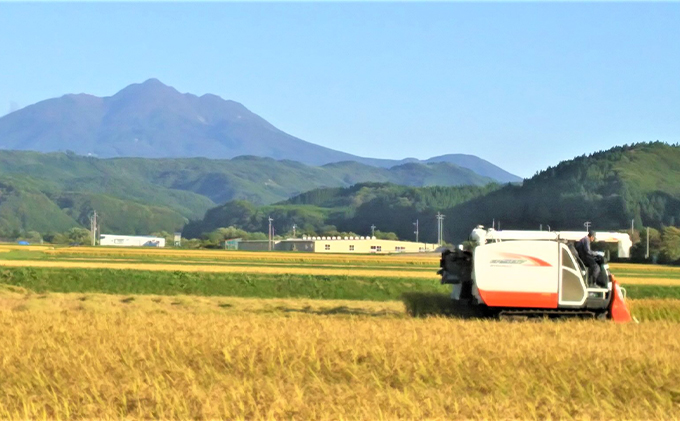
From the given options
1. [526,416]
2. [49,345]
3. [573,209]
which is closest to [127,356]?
[49,345]

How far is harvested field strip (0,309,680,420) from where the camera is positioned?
14.3 m

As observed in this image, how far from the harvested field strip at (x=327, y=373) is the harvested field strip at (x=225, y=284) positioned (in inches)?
987

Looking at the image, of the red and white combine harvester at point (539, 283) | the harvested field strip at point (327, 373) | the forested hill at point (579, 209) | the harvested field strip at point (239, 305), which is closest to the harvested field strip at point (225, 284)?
the harvested field strip at point (239, 305)

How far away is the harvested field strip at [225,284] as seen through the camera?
48.2 metres

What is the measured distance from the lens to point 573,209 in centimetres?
17725

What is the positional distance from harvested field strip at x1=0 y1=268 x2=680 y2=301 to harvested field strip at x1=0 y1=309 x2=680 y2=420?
25079 millimetres

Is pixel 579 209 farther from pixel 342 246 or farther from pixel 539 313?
pixel 539 313

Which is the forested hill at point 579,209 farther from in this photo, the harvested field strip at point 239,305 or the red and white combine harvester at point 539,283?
the red and white combine harvester at point 539,283

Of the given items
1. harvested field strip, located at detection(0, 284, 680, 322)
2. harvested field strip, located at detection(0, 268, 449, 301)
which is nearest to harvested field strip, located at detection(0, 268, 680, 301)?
harvested field strip, located at detection(0, 268, 449, 301)

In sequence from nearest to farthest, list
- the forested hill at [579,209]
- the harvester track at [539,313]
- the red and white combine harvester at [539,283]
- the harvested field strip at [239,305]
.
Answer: the red and white combine harvester at [539,283], the harvester track at [539,313], the harvested field strip at [239,305], the forested hill at [579,209]

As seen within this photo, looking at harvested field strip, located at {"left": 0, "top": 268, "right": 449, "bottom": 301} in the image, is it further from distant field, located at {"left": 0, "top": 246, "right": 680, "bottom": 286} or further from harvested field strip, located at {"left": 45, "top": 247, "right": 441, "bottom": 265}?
harvested field strip, located at {"left": 45, "top": 247, "right": 441, "bottom": 265}

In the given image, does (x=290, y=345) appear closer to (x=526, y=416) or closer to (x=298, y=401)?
(x=298, y=401)

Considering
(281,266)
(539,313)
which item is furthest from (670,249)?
(539,313)

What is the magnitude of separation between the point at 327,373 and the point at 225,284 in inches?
1288
